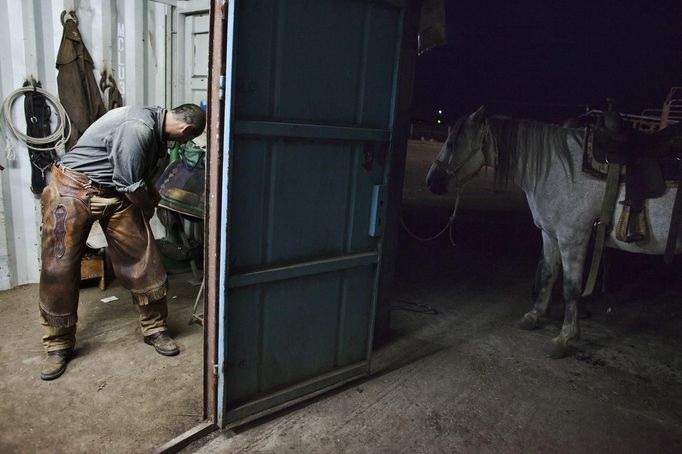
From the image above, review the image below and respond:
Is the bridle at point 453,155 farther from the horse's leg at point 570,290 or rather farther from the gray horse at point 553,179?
the horse's leg at point 570,290

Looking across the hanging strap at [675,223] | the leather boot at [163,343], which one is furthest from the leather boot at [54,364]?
the hanging strap at [675,223]

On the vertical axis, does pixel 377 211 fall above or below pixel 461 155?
below

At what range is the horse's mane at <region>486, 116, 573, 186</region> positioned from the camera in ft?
12.6

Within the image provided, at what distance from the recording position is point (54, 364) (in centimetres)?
304

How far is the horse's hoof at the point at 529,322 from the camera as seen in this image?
4.27m

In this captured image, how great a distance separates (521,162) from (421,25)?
1.35 m

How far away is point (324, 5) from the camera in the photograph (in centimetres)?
242

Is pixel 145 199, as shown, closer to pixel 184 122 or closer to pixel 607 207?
pixel 184 122

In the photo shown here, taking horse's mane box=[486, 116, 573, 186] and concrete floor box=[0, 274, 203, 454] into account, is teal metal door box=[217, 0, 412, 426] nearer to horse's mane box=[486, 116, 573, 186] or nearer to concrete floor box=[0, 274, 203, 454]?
concrete floor box=[0, 274, 203, 454]

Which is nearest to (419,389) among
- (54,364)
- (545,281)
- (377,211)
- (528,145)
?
(377,211)

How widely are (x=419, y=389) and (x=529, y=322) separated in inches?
63.3

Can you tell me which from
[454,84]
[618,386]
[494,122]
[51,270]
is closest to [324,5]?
[494,122]

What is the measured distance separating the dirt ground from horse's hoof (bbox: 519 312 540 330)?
6cm

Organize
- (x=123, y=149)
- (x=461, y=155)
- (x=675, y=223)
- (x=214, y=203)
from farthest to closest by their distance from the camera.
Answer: (x=461, y=155), (x=675, y=223), (x=123, y=149), (x=214, y=203)
